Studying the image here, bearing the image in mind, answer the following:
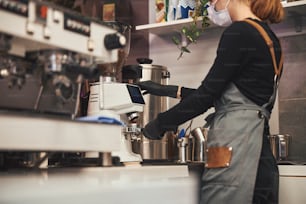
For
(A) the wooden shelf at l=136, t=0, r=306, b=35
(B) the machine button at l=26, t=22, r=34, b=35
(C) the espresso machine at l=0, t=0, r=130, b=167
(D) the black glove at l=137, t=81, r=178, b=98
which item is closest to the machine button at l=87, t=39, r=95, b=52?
(C) the espresso machine at l=0, t=0, r=130, b=167

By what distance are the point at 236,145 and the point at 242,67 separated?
0.65ft

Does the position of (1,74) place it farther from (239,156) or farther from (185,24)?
(185,24)

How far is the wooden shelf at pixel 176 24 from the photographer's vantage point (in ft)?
5.95

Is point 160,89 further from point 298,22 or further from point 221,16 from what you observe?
point 298,22

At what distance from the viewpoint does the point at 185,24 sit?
6.82ft

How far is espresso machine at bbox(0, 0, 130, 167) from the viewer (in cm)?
86

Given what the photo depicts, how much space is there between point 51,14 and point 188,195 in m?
0.76

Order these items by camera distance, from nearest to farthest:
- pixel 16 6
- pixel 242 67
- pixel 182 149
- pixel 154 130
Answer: pixel 16 6
pixel 242 67
pixel 154 130
pixel 182 149

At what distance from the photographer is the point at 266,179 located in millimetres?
1324

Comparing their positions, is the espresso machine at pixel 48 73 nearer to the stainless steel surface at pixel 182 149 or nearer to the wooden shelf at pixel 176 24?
the stainless steel surface at pixel 182 149

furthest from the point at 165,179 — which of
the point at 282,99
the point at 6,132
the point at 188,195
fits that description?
the point at 282,99

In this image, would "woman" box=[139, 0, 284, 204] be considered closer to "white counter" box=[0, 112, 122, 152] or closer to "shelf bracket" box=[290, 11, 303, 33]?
"white counter" box=[0, 112, 122, 152]

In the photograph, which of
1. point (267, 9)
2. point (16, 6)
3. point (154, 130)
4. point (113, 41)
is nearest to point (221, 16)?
point (267, 9)

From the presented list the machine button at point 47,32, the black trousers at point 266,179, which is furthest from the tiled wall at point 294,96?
the machine button at point 47,32
